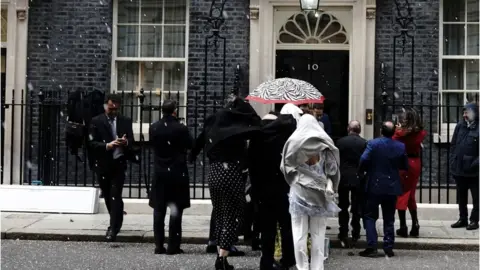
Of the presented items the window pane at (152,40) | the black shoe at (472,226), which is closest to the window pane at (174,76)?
the window pane at (152,40)

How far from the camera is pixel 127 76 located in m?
13.4

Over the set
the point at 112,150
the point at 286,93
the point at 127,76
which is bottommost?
the point at 112,150

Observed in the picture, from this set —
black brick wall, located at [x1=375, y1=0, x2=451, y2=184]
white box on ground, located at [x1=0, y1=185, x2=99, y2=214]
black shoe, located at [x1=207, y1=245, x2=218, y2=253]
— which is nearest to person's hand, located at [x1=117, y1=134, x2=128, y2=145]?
black shoe, located at [x1=207, y1=245, x2=218, y2=253]

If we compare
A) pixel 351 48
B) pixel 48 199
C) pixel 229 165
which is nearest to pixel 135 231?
pixel 48 199

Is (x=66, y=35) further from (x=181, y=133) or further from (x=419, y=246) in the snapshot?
(x=419, y=246)

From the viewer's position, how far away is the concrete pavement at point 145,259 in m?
7.75

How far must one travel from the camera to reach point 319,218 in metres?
7.02

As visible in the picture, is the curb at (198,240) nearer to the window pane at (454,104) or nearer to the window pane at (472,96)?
the window pane at (454,104)

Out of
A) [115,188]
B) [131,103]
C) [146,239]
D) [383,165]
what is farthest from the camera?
[131,103]

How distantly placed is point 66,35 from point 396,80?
19.7ft

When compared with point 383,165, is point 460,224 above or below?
below

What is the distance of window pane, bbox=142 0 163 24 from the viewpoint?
→ 43.9ft

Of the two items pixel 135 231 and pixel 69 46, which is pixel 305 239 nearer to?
pixel 135 231

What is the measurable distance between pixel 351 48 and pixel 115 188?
225 inches
